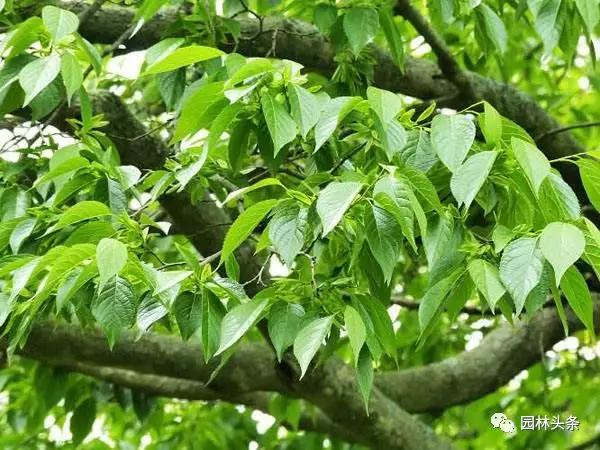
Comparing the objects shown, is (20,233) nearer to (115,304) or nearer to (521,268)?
(115,304)

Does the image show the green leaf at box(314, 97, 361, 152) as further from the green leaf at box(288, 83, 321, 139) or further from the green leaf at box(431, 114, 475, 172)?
the green leaf at box(431, 114, 475, 172)

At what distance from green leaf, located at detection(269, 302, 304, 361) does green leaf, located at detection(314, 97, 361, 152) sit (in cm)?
23

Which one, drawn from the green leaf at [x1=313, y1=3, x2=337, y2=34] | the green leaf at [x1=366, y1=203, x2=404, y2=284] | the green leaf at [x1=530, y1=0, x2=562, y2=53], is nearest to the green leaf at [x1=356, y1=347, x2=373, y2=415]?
the green leaf at [x1=366, y1=203, x2=404, y2=284]

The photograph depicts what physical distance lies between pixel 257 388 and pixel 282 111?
1.71m

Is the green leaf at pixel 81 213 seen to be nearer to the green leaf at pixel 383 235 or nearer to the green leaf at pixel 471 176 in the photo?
the green leaf at pixel 383 235

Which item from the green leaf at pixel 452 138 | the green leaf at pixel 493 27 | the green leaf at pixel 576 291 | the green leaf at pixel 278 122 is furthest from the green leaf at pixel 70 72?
the green leaf at pixel 493 27

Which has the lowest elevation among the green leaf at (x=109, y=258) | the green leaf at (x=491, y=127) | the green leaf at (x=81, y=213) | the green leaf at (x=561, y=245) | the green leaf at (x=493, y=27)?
the green leaf at (x=493, y=27)

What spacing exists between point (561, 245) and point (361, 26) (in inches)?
36.5

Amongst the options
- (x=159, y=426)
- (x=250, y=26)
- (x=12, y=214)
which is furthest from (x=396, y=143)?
(x=159, y=426)

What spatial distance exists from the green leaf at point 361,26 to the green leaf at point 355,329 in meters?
0.78

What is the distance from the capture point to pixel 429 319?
1.43 meters

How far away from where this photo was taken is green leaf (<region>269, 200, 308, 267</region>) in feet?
4.63

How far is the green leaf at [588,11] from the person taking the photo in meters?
1.74

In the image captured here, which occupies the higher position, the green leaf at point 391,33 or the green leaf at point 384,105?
the green leaf at point 384,105
